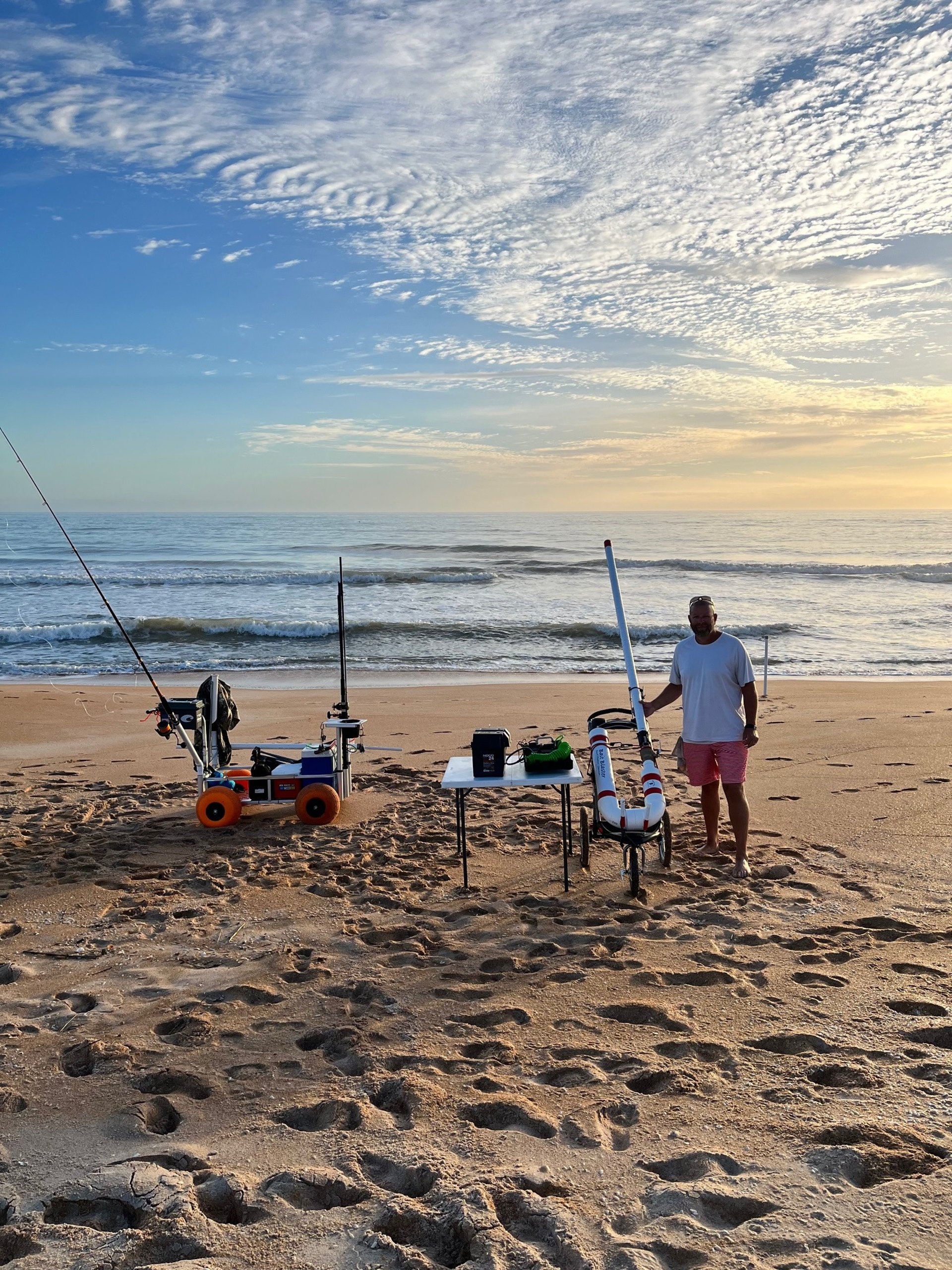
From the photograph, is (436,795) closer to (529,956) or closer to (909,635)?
(529,956)

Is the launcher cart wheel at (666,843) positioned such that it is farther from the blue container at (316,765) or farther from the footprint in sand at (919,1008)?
the blue container at (316,765)

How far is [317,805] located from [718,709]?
9.50 ft

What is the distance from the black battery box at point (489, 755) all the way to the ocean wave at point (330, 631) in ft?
44.6

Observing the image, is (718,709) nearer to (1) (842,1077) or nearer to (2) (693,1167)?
(1) (842,1077)

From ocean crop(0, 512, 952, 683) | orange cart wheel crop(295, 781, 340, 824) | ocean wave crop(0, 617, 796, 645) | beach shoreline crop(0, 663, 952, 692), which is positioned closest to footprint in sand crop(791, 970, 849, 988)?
orange cart wheel crop(295, 781, 340, 824)

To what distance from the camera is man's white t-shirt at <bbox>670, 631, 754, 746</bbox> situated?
18.1 feet

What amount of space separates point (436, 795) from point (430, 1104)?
167 inches

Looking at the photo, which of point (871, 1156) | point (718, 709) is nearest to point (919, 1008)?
point (871, 1156)

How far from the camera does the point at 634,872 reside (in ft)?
16.6

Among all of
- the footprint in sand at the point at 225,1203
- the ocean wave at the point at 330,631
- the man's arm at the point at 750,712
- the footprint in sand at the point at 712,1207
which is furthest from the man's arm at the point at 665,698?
the ocean wave at the point at 330,631

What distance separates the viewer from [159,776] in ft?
26.9

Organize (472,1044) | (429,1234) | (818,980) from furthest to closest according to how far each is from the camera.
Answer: (818,980)
(472,1044)
(429,1234)

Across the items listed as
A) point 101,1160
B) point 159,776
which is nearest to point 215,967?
point 101,1160

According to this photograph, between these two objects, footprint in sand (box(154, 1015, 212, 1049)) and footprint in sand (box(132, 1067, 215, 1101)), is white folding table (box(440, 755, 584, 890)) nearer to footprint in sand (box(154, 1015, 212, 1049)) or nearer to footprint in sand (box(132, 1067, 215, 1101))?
footprint in sand (box(154, 1015, 212, 1049))
